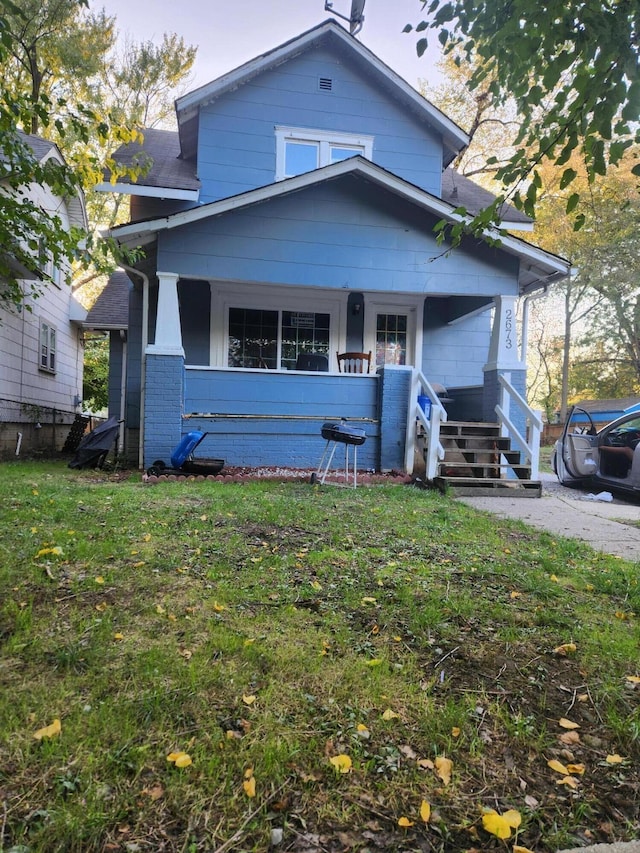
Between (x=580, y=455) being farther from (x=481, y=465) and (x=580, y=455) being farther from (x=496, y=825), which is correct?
(x=496, y=825)

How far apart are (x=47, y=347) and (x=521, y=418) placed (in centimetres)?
1178

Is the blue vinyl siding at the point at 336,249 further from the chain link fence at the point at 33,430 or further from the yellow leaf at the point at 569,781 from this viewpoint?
the yellow leaf at the point at 569,781

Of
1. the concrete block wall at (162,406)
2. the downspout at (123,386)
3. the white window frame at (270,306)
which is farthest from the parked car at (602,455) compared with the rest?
the downspout at (123,386)

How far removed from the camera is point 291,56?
9422 mm

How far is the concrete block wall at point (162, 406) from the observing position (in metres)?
7.56

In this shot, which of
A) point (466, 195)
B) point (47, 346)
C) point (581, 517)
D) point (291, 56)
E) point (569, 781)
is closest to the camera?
point (569, 781)

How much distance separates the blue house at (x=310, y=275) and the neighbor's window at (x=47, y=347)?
3433mm

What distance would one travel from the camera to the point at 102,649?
85.4 inches

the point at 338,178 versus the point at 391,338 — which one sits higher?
the point at 338,178

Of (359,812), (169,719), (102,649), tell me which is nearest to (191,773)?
(169,719)

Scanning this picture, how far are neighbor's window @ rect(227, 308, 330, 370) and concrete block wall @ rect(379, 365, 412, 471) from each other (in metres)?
2.05

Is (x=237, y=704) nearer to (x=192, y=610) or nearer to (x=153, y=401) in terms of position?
(x=192, y=610)

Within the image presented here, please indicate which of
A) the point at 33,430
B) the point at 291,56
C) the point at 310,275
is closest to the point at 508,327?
the point at 310,275

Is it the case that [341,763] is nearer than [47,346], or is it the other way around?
[341,763]
